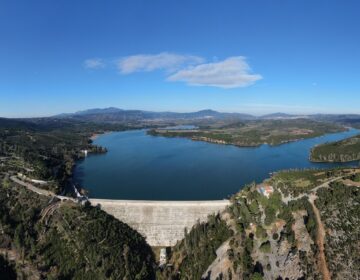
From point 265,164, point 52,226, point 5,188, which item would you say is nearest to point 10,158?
point 5,188

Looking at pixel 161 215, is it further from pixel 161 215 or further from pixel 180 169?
pixel 180 169

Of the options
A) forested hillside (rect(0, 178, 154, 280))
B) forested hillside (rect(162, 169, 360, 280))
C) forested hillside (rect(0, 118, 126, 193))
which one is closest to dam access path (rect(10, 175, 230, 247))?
forested hillside (rect(0, 178, 154, 280))

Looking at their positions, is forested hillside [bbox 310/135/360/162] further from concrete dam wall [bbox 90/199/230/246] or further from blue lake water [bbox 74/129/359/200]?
concrete dam wall [bbox 90/199/230/246]

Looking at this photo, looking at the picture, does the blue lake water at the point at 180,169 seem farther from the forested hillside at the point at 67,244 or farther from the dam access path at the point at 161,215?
the forested hillside at the point at 67,244

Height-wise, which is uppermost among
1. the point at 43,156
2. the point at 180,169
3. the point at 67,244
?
the point at 43,156

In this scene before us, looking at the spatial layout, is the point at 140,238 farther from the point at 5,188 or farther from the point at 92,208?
the point at 5,188

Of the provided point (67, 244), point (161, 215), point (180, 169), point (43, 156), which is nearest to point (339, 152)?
point (180, 169)

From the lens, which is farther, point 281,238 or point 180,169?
point 180,169
